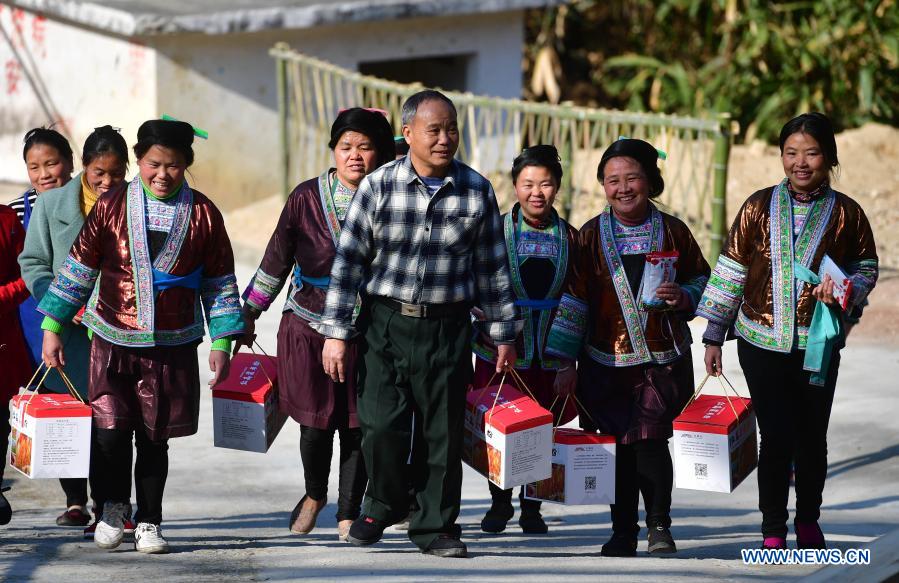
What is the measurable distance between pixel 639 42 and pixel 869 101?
12.2 ft

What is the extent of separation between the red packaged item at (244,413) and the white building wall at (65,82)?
7.18 metres

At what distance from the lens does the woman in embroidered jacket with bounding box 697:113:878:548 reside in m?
4.98

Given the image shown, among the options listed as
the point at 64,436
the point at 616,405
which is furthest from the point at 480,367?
the point at 64,436

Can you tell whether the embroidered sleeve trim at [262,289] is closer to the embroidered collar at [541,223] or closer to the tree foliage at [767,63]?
the embroidered collar at [541,223]

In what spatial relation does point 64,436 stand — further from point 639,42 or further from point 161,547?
point 639,42

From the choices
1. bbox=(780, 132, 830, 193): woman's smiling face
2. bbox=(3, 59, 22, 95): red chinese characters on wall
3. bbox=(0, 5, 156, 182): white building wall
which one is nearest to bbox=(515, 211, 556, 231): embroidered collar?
bbox=(780, 132, 830, 193): woman's smiling face

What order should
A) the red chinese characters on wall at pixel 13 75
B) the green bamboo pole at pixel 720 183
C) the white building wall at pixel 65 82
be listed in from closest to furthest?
1. the green bamboo pole at pixel 720 183
2. the white building wall at pixel 65 82
3. the red chinese characters on wall at pixel 13 75

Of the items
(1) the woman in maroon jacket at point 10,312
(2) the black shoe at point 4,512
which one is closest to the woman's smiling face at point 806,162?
(1) the woman in maroon jacket at point 10,312

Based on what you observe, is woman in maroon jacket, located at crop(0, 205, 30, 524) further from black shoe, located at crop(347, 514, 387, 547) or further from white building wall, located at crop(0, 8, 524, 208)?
white building wall, located at crop(0, 8, 524, 208)

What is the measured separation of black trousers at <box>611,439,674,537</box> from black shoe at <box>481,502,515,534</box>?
0.56 metres

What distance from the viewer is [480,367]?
5750mm

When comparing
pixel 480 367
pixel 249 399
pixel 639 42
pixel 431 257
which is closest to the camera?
pixel 431 257

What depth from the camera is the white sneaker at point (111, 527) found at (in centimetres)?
514

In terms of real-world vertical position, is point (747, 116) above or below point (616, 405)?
above
